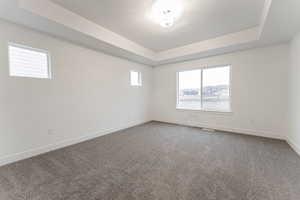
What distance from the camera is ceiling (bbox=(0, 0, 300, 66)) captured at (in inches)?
83.4

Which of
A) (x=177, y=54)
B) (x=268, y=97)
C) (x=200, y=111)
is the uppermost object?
(x=177, y=54)

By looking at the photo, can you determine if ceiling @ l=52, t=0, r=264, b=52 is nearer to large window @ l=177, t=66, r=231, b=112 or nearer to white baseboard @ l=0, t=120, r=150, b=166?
large window @ l=177, t=66, r=231, b=112

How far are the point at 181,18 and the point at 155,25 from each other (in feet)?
2.03

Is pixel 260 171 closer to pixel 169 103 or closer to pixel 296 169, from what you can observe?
pixel 296 169

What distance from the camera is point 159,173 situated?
1940 mm

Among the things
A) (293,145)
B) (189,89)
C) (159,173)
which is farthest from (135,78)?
(293,145)

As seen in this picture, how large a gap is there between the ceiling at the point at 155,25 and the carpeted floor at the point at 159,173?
2572 mm

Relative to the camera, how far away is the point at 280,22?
90.7 inches

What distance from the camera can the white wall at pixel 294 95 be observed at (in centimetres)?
262

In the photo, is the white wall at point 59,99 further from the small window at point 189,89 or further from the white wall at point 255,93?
the white wall at point 255,93

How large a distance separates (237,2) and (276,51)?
2193 mm

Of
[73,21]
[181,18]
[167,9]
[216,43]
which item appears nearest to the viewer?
[167,9]

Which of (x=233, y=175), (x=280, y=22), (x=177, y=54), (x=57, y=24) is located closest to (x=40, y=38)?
(x=57, y=24)

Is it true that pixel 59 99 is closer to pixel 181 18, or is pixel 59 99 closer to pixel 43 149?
pixel 43 149
